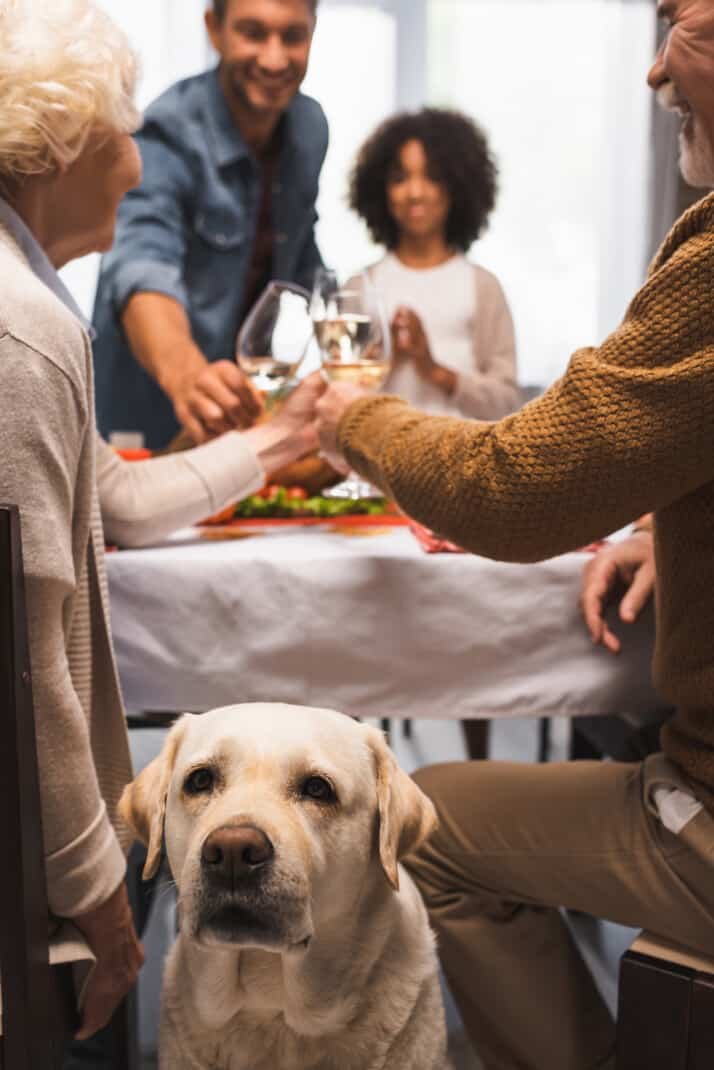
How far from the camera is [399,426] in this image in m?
1.21

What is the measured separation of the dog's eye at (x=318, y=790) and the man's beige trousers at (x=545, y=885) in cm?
38

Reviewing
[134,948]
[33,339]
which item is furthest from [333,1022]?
[33,339]

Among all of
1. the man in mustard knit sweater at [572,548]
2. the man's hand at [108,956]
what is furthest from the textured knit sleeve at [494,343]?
the man's hand at [108,956]

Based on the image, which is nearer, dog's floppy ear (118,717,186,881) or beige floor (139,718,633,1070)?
dog's floppy ear (118,717,186,881)

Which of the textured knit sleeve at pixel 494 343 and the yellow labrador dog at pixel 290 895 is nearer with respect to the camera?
the yellow labrador dog at pixel 290 895

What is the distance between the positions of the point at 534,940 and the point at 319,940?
430mm

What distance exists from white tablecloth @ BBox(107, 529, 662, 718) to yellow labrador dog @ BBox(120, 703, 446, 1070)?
0.29 m

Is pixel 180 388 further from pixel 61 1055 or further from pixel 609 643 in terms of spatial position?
pixel 61 1055

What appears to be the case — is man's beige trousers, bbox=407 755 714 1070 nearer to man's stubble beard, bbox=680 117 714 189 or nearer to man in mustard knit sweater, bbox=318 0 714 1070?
man in mustard knit sweater, bbox=318 0 714 1070

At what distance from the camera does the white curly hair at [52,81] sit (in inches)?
42.4

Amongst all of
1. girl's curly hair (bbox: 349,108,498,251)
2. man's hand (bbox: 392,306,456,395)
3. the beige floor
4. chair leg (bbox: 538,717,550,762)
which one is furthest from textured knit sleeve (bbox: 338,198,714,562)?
girl's curly hair (bbox: 349,108,498,251)

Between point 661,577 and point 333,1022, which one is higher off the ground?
point 661,577

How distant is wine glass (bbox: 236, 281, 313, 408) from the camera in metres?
1.50

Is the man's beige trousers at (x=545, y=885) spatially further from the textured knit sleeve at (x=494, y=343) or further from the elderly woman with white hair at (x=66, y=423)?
the textured knit sleeve at (x=494, y=343)
